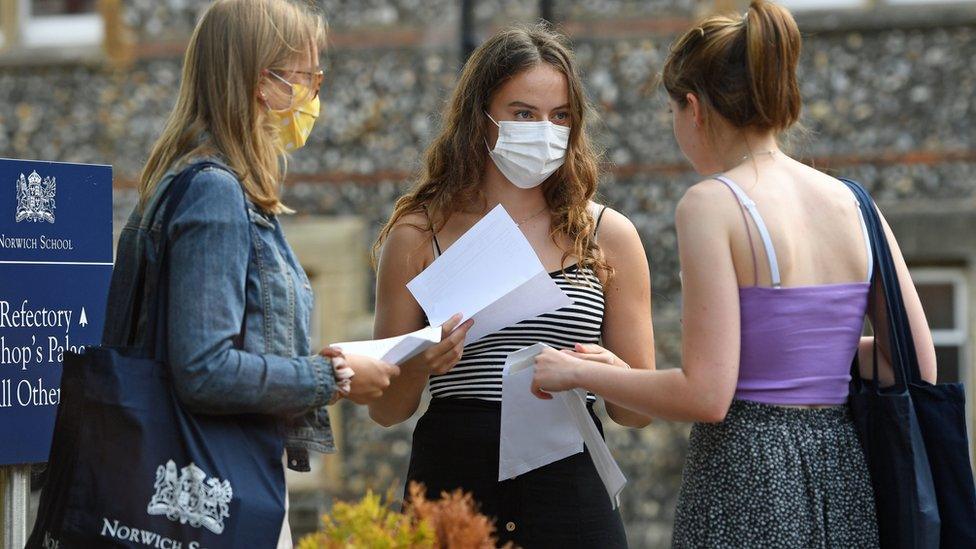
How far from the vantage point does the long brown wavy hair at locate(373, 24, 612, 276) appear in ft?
10.5

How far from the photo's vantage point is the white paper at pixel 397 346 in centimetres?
270

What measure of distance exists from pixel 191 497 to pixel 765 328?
1.12 meters

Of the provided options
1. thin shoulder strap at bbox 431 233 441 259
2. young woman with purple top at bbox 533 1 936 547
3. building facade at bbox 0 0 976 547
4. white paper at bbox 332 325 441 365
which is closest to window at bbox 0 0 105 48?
building facade at bbox 0 0 976 547

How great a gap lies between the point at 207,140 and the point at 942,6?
275 inches

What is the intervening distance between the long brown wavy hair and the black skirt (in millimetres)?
469

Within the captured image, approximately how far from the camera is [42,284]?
3.19m

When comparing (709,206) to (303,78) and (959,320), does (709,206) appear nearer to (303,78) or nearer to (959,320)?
(303,78)

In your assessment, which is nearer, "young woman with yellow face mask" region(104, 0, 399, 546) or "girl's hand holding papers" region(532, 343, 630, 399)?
"young woman with yellow face mask" region(104, 0, 399, 546)

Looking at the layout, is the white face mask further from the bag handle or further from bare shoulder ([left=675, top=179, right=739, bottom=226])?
the bag handle

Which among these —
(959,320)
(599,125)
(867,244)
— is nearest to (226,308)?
(867,244)

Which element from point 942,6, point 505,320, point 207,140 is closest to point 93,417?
point 207,140

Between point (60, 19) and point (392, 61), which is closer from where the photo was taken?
point (392, 61)

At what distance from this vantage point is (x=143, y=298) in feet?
8.09

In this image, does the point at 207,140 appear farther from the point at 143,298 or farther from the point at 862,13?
the point at 862,13
